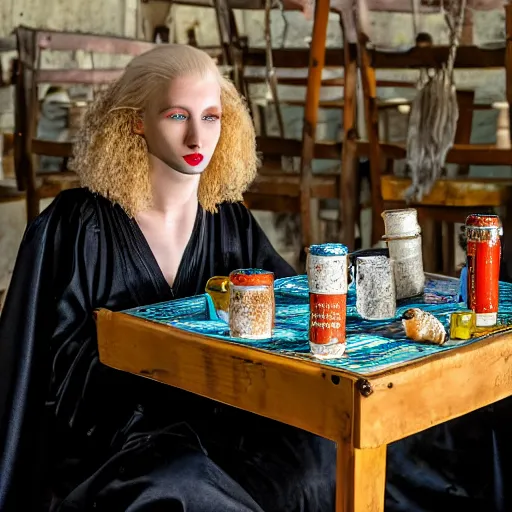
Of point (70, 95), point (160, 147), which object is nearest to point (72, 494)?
point (160, 147)

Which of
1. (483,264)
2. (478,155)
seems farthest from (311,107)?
(483,264)

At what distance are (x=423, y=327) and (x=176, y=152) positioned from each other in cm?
64

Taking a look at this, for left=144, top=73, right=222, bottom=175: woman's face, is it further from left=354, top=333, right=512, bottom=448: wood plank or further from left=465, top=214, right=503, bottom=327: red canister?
left=354, top=333, right=512, bottom=448: wood plank

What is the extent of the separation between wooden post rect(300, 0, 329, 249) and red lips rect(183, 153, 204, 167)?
1.57 meters

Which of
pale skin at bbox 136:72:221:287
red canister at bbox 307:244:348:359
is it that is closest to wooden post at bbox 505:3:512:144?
pale skin at bbox 136:72:221:287

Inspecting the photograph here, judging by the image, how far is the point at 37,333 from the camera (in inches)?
70.6

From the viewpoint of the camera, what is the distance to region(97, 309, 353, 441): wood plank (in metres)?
1.33

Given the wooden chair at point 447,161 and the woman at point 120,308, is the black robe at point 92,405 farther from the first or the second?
the wooden chair at point 447,161

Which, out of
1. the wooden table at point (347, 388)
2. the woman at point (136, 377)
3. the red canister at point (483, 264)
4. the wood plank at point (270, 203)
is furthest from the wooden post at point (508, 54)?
the wooden table at point (347, 388)

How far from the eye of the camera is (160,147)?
1857 mm

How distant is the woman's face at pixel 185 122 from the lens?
1831mm

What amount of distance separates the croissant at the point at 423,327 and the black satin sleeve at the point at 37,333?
0.63 meters

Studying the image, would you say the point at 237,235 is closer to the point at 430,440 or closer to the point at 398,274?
the point at 398,274

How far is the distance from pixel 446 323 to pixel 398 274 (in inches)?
9.1
